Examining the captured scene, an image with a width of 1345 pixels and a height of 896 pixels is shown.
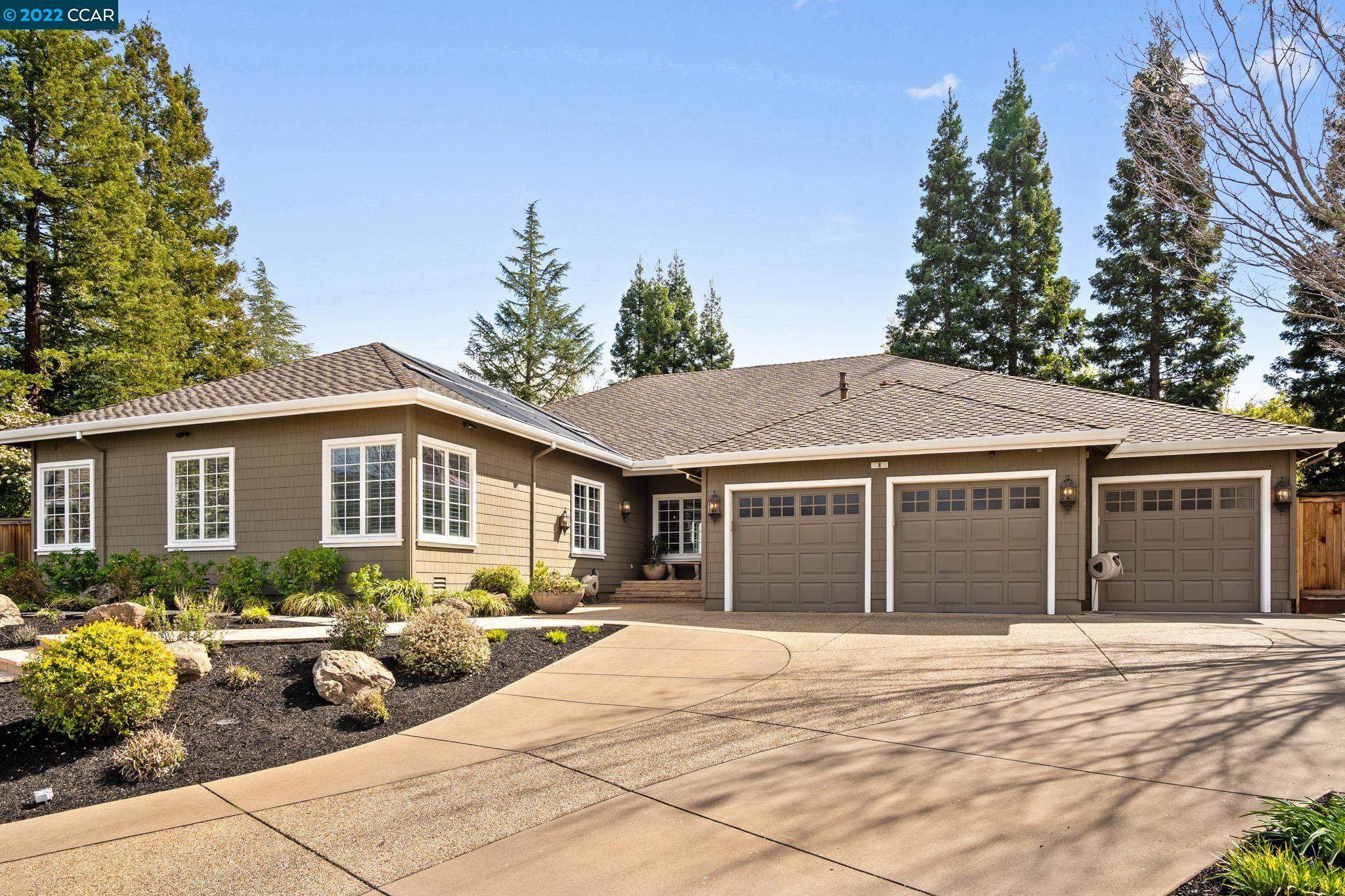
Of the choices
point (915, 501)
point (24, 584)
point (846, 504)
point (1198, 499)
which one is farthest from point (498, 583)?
point (1198, 499)

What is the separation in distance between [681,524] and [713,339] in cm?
2103

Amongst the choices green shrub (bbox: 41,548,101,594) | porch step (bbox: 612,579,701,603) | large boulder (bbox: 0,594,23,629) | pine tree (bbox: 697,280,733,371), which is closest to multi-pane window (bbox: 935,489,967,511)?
porch step (bbox: 612,579,701,603)

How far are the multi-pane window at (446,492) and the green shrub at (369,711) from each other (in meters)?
5.83

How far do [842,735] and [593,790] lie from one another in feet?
6.00

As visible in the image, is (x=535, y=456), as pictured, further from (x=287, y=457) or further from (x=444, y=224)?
(x=444, y=224)

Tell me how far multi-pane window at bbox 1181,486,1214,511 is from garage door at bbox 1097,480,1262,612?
1 centimetres

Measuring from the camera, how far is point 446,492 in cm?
1330

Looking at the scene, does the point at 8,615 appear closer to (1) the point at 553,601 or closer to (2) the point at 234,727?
(2) the point at 234,727

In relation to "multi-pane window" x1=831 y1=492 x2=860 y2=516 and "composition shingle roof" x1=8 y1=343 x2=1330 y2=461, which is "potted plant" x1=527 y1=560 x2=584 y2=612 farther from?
"multi-pane window" x1=831 y1=492 x2=860 y2=516

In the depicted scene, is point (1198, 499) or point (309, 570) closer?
point (309, 570)

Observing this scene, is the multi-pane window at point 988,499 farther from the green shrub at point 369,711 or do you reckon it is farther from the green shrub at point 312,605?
the green shrub at point 312,605

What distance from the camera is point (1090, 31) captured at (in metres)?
8.25

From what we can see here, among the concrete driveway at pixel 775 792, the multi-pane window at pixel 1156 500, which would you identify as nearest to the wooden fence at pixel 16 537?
the concrete driveway at pixel 775 792

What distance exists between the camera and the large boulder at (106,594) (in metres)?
13.1
